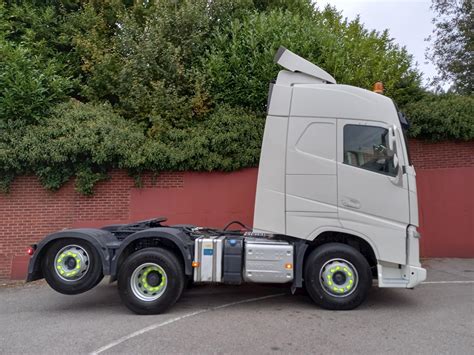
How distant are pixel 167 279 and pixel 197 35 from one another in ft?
24.2

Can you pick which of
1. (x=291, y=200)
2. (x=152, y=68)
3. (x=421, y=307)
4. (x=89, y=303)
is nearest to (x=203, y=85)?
(x=152, y=68)

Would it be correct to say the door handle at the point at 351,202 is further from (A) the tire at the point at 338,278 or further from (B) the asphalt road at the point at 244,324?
(B) the asphalt road at the point at 244,324

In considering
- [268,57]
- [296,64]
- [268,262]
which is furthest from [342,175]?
[268,57]

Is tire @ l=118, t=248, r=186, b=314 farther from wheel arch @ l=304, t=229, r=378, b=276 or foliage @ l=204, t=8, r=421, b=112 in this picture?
foliage @ l=204, t=8, r=421, b=112

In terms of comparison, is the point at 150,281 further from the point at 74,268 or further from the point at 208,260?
the point at 74,268

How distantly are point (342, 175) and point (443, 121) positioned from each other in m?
5.53

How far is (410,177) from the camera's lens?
6.19 m

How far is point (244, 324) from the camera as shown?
218 inches

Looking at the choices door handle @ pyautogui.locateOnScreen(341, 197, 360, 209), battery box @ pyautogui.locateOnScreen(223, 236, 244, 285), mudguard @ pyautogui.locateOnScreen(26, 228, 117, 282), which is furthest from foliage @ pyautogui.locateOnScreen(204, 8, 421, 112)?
mudguard @ pyautogui.locateOnScreen(26, 228, 117, 282)

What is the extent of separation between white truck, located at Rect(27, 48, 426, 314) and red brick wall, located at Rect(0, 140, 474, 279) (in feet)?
10.4

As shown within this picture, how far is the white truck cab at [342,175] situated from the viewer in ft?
19.9

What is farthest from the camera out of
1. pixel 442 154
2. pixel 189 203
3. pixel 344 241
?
pixel 442 154

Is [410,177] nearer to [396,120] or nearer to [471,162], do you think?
[396,120]

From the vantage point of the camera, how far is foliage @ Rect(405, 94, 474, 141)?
10.1m
